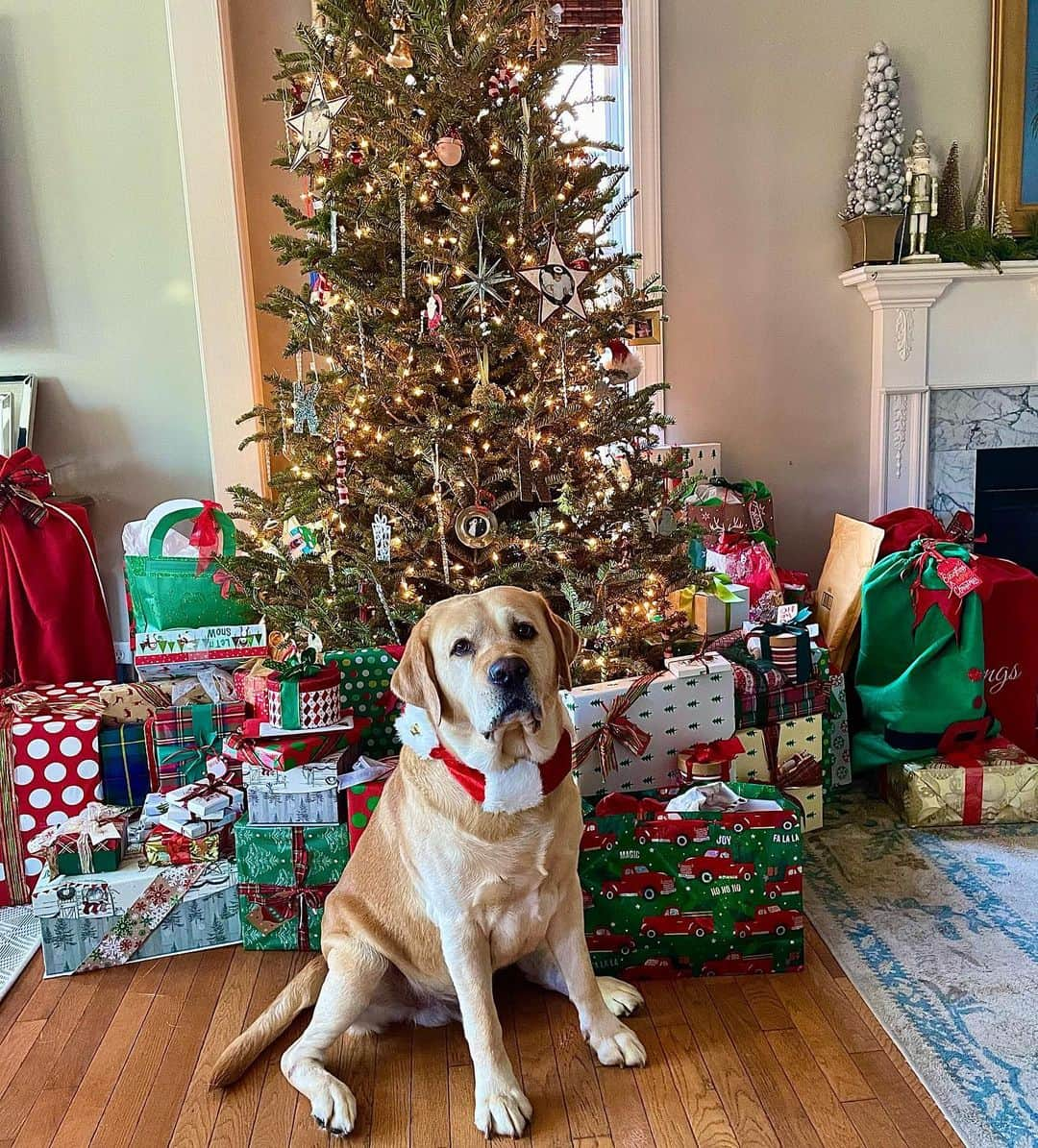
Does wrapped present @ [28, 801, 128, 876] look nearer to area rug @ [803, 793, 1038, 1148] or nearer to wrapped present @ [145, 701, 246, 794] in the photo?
wrapped present @ [145, 701, 246, 794]

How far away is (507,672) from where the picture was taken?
4.95 feet

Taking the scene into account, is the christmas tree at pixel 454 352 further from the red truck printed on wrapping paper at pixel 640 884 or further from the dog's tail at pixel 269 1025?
the dog's tail at pixel 269 1025

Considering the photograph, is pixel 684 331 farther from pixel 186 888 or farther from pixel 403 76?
pixel 186 888

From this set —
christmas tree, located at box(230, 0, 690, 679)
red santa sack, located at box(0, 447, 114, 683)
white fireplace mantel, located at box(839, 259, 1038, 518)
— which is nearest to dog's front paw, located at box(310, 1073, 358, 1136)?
christmas tree, located at box(230, 0, 690, 679)

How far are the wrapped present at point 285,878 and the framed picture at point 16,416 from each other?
2.03 meters

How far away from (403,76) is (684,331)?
1644mm

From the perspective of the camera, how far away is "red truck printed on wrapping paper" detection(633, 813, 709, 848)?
194 centimetres

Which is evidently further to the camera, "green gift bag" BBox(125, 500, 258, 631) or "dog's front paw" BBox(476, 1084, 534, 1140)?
"green gift bag" BBox(125, 500, 258, 631)

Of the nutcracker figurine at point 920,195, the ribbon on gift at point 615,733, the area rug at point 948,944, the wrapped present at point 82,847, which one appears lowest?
the area rug at point 948,944

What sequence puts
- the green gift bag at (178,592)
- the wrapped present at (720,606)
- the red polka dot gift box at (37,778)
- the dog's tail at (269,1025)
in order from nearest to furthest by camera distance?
the dog's tail at (269,1025) → the red polka dot gift box at (37,778) → the green gift bag at (178,592) → the wrapped present at (720,606)

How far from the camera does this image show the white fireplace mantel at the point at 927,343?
12.1 ft

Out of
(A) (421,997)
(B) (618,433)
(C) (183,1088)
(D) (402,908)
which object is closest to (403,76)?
(B) (618,433)

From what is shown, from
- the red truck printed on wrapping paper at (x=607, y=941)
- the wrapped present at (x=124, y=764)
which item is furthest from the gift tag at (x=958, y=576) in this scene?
the wrapped present at (x=124, y=764)

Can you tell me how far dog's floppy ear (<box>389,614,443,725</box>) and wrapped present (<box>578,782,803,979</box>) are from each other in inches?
21.0
